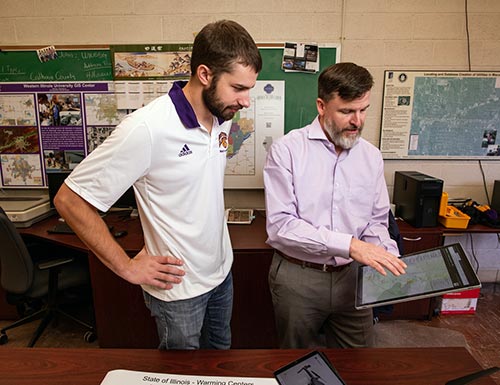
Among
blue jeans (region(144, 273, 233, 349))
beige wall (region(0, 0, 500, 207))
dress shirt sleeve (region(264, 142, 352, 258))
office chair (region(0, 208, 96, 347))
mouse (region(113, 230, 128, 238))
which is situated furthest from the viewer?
beige wall (region(0, 0, 500, 207))

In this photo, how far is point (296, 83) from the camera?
2559 mm

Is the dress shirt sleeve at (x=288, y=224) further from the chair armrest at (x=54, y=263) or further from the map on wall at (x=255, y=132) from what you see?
the chair armrest at (x=54, y=263)

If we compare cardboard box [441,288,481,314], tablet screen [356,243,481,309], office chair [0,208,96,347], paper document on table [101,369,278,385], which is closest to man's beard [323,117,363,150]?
tablet screen [356,243,481,309]

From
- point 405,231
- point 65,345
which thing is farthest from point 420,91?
point 65,345

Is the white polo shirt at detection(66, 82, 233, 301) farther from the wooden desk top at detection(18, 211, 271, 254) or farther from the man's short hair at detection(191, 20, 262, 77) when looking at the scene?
the wooden desk top at detection(18, 211, 271, 254)

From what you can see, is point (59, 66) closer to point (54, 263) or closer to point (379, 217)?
point (54, 263)

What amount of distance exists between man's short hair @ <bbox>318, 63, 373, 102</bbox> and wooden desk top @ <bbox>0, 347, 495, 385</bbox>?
86cm

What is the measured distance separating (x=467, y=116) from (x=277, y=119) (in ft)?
4.75

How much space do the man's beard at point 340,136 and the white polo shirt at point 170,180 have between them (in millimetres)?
447

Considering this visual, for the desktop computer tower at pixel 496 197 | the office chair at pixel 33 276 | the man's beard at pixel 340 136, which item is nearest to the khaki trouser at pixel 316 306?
the man's beard at pixel 340 136

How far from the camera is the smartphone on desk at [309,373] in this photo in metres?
0.79

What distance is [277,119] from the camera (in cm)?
261

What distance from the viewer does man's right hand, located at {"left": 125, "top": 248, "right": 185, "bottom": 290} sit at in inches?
39.3

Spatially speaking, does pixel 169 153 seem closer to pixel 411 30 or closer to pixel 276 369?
pixel 276 369
